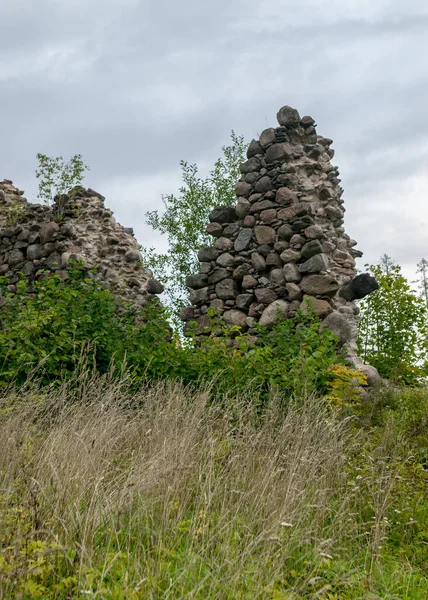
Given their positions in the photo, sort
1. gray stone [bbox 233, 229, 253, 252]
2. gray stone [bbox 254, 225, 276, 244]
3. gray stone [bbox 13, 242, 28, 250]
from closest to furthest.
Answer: gray stone [bbox 254, 225, 276, 244], gray stone [bbox 233, 229, 253, 252], gray stone [bbox 13, 242, 28, 250]

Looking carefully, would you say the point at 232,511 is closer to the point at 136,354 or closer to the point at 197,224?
the point at 136,354

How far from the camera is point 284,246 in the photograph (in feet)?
29.8

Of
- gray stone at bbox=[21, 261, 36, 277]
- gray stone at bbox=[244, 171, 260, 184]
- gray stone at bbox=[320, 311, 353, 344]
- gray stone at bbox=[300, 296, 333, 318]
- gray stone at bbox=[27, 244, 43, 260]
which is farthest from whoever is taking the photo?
gray stone at bbox=[21, 261, 36, 277]

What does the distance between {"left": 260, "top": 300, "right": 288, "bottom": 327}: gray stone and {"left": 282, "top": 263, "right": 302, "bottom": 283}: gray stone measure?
33cm

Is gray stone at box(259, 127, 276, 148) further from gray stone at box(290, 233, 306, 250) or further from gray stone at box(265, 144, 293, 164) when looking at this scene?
gray stone at box(290, 233, 306, 250)

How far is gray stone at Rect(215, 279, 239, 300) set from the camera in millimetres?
9695

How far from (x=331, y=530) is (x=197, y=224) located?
41.1 feet

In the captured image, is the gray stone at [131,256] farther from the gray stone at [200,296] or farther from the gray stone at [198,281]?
the gray stone at [200,296]

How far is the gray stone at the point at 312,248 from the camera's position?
8.72 m

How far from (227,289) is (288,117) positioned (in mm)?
2819

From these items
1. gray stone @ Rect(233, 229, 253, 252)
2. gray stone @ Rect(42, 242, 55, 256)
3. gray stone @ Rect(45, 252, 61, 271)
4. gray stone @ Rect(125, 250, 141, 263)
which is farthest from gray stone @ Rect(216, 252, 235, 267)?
gray stone @ Rect(42, 242, 55, 256)

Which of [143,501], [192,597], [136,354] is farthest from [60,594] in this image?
[136,354]

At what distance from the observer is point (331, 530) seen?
415 cm

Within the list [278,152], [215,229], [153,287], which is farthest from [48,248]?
[278,152]
